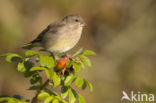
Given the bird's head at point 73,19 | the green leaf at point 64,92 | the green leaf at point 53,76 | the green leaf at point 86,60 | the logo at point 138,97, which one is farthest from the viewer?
the logo at point 138,97

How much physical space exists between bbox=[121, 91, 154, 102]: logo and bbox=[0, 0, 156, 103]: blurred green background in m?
0.16

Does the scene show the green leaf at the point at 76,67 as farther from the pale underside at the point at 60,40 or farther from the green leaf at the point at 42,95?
the pale underside at the point at 60,40

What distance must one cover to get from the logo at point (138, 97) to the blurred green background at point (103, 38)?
0.16 meters

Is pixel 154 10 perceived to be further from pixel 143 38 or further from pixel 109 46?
pixel 109 46

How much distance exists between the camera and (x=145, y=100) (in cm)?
660

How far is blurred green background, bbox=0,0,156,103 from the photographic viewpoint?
7.32 m

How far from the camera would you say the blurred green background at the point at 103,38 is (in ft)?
24.0

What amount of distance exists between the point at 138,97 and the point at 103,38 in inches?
79.5

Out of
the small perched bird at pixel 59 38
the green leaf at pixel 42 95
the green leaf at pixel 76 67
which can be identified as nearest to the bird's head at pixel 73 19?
the small perched bird at pixel 59 38

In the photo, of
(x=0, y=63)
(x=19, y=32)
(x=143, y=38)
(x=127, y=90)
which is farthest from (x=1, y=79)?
(x=143, y=38)

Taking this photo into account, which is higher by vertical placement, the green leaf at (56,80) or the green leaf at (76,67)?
the green leaf at (76,67)

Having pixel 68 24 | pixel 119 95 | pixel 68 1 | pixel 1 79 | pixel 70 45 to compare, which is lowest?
pixel 119 95

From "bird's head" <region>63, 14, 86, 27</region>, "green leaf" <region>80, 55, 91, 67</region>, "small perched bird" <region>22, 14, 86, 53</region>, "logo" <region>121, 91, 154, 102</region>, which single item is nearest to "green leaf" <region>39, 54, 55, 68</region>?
"green leaf" <region>80, 55, 91, 67</region>

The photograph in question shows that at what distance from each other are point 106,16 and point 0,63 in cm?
293
